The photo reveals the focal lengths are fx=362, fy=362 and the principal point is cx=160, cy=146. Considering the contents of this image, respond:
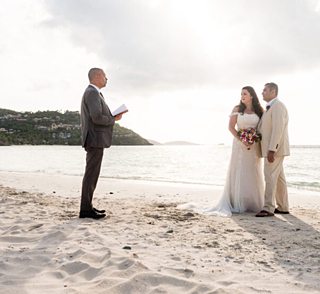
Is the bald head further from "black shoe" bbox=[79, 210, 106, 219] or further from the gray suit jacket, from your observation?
"black shoe" bbox=[79, 210, 106, 219]

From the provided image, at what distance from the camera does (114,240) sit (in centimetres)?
429

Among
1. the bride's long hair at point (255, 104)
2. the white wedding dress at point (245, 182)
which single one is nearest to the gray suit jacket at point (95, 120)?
the white wedding dress at point (245, 182)

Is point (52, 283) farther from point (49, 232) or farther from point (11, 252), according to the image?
point (49, 232)

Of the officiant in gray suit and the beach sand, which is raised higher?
the officiant in gray suit

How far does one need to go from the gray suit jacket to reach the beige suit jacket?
2680mm

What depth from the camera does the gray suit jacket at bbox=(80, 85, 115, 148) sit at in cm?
559

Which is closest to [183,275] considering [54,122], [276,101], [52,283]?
[52,283]

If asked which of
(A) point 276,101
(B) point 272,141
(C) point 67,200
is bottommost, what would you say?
(C) point 67,200

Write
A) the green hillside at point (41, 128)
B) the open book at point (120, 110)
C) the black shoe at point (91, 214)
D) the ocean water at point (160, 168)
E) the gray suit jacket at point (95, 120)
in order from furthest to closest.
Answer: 1. the green hillside at point (41, 128)
2. the ocean water at point (160, 168)
3. the open book at point (120, 110)
4. the black shoe at point (91, 214)
5. the gray suit jacket at point (95, 120)

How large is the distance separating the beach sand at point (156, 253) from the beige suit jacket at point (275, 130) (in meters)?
1.18

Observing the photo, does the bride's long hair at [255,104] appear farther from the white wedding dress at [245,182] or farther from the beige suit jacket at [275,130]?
the beige suit jacket at [275,130]

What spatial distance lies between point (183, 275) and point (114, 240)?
1365mm

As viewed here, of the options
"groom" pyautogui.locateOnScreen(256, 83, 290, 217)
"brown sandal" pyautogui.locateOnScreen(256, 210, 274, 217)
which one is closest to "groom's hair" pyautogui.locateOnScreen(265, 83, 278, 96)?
"groom" pyautogui.locateOnScreen(256, 83, 290, 217)

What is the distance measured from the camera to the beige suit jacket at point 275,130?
6195mm
